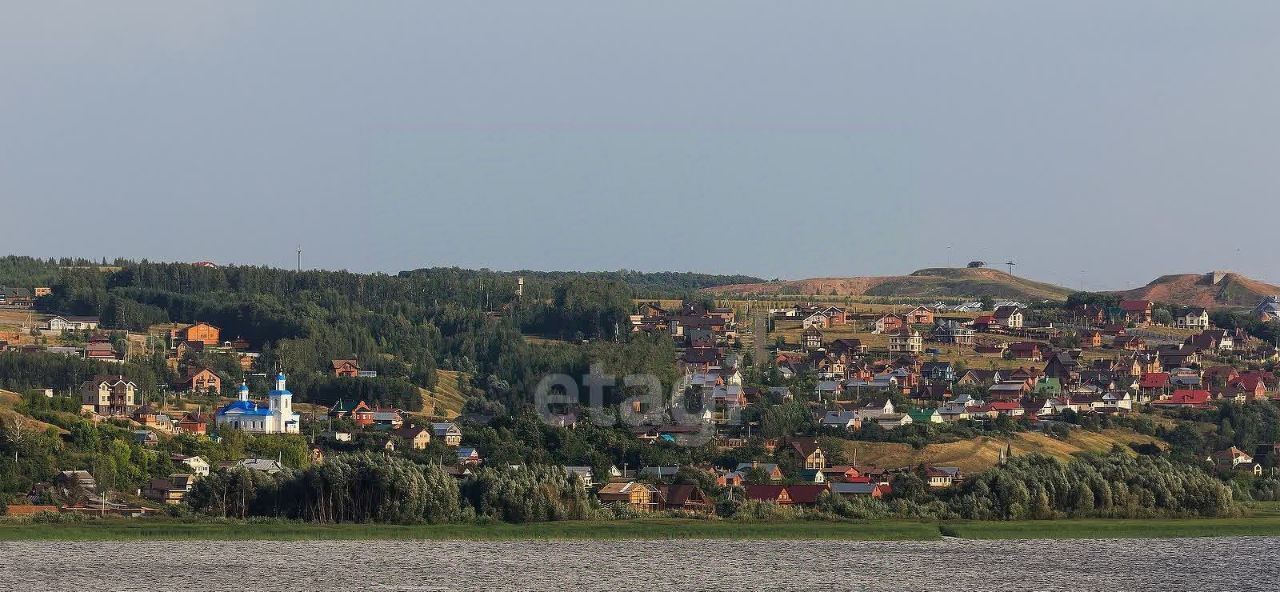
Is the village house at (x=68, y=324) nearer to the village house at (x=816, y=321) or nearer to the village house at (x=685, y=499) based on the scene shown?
the village house at (x=816, y=321)

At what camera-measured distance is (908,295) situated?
155375mm

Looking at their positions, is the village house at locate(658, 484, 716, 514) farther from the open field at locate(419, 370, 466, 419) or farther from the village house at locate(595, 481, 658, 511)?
the open field at locate(419, 370, 466, 419)

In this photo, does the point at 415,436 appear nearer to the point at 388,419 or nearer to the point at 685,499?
the point at 388,419

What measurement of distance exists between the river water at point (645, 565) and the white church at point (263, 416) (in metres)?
28.2

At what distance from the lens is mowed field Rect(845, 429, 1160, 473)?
64.1 m

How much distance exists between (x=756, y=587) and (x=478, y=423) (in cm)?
3928

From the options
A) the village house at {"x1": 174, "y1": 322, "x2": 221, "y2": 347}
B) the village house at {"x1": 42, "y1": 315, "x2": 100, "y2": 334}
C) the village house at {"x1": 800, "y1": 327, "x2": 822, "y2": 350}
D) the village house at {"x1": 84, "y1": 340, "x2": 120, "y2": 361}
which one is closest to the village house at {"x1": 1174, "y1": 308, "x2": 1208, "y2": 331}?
the village house at {"x1": 800, "y1": 327, "x2": 822, "y2": 350}

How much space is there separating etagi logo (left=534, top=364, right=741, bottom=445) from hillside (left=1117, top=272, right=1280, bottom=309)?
69.0 meters

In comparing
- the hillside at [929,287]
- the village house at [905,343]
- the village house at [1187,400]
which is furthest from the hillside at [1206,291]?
the village house at [1187,400]

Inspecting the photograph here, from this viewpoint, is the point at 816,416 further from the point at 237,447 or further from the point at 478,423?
the point at 237,447

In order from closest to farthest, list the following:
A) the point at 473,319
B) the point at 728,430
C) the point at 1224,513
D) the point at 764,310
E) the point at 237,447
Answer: the point at 1224,513
the point at 237,447
the point at 728,430
the point at 473,319
the point at 764,310

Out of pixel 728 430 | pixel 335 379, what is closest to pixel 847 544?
pixel 728 430

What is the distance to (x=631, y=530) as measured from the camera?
45750mm

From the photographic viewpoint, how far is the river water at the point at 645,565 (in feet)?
119
